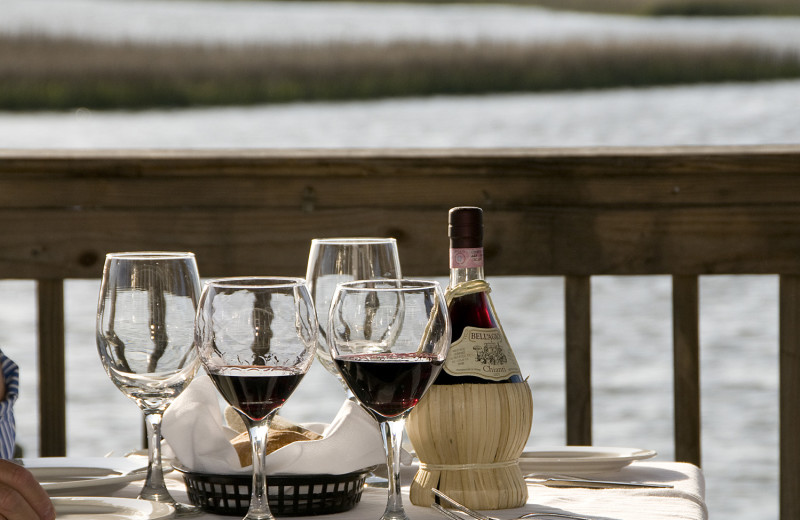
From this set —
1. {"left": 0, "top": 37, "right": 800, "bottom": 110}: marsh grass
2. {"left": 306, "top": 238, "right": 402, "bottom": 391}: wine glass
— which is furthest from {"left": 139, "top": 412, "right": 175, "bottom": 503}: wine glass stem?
{"left": 0, "top": 37, "right": 800, "bottom": 110}: marsh grass

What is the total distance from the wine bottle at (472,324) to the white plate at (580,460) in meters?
0.16

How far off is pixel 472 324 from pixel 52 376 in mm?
951

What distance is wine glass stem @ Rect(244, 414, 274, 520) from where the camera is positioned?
29.8 inches

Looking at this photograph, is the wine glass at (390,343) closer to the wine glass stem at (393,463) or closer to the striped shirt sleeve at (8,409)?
the wine glass stem at (393,463)

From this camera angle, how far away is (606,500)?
0.94 m

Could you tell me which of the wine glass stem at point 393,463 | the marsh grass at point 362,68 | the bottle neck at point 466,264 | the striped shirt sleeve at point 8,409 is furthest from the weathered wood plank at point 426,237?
the wine glass stem at point 393,463

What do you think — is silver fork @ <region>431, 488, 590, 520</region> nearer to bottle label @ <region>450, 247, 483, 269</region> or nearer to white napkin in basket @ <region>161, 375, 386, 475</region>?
white napkin in basket @ <region>161, 375, 386, 475</region>

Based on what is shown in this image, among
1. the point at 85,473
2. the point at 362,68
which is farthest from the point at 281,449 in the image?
the point at 362,68

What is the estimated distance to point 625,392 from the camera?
6.16 meters

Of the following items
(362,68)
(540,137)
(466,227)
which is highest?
(362,68)

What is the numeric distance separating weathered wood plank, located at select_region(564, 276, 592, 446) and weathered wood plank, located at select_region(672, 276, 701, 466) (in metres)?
0.13

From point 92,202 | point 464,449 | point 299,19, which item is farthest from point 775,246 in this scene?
point 299,19

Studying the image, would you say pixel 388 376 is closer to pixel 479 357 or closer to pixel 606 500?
pixel 479 357

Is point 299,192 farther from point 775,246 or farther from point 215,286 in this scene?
point 215,286
